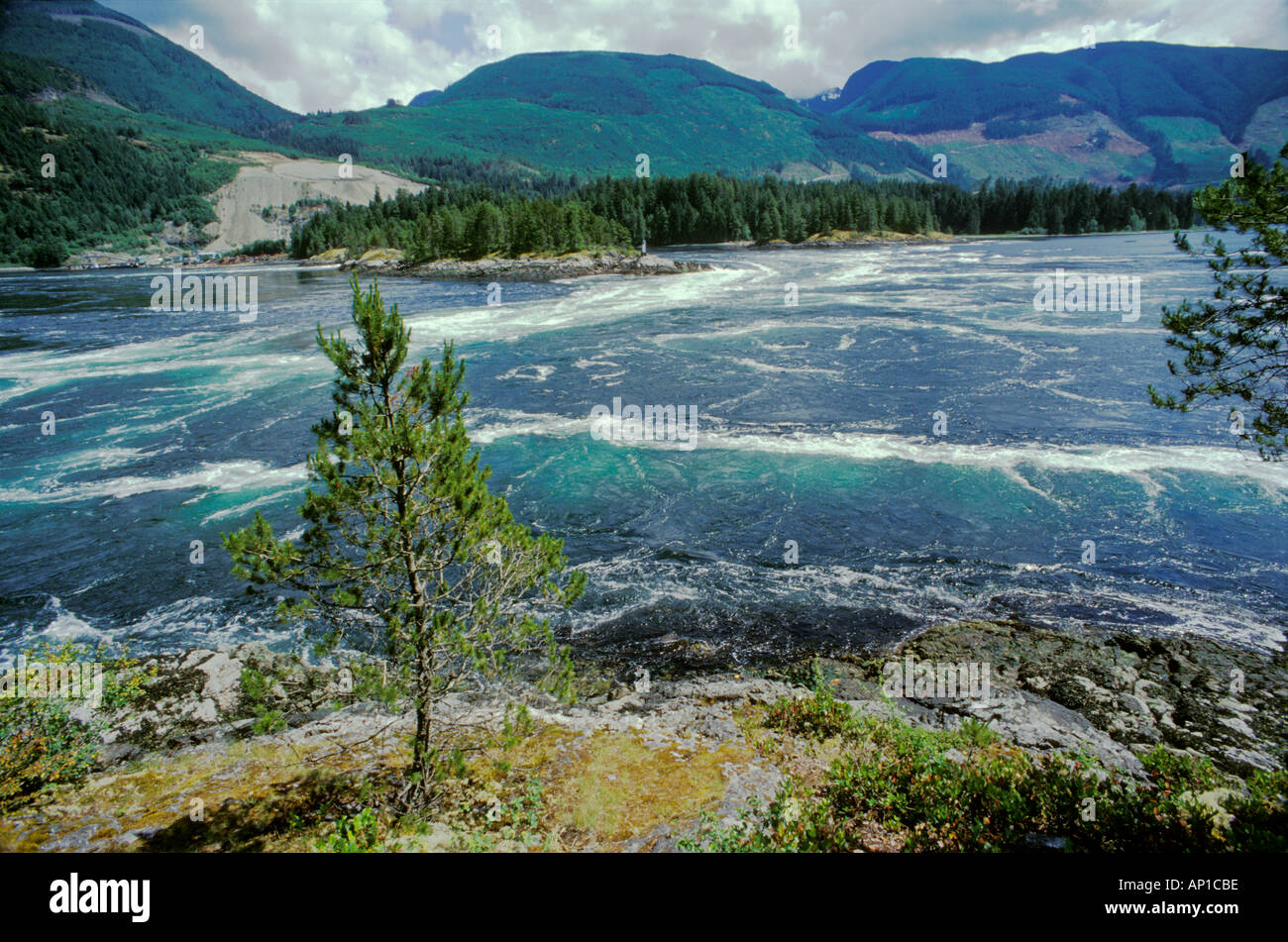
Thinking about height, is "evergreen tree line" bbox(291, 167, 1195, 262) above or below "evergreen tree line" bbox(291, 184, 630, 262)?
above

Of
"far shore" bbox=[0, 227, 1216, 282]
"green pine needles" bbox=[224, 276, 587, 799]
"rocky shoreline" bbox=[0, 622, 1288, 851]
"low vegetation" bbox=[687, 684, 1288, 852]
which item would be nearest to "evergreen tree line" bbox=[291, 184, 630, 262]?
"far shore" bbox=[0, 227, 1216, 282]

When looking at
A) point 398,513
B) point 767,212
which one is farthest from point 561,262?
point 398,513

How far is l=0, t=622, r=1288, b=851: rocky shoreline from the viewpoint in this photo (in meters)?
8.09

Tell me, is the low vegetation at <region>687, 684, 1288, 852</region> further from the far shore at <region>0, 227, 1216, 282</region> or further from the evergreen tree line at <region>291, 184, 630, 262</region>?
the evergreen tree line at <region>291, 184, 630, 262</region>

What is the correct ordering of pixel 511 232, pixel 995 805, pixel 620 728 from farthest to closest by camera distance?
pixel 511 232 < pixel 620 728 < pixel 995 805

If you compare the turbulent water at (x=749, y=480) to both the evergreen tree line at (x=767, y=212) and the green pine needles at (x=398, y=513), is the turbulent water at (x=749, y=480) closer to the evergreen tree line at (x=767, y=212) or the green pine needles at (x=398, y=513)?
the green pine needles at (x=398, y=513)

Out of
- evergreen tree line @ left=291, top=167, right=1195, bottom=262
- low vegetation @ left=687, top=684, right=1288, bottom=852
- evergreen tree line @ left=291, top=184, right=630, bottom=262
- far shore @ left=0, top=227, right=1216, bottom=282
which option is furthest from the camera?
evergreen tree line @ left=291, top=167, right=1195, bottom=262

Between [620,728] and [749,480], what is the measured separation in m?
13.5

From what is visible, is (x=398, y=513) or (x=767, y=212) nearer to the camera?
(x=398, y=513)

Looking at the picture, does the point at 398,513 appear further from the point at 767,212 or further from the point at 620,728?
the point at 767,212

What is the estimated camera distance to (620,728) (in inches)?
425

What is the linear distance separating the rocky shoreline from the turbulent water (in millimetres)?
1725
